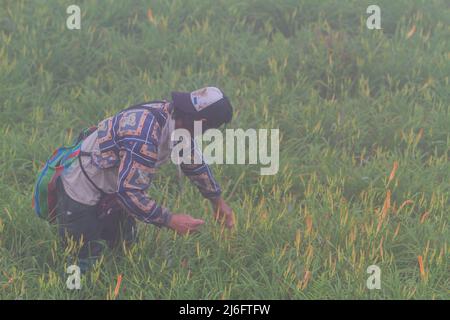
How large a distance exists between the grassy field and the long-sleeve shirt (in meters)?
0.37

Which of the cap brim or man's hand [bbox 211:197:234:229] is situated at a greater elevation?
the cap brim

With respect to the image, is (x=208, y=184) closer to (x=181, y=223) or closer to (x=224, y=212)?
(x=224, y=212)

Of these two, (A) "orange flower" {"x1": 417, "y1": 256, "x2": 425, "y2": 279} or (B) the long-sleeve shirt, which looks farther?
(A) "orange flower" {"x1": 417, "y1": 256, "x2": 425, "y2": 279}

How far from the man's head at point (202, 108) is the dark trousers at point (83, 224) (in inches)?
30.6

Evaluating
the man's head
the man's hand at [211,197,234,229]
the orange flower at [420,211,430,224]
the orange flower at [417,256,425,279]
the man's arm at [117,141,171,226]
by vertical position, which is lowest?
the orange flower at [417,256,425,279]

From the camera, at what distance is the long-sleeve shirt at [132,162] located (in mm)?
4398

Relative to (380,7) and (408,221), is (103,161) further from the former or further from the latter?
(380,7)

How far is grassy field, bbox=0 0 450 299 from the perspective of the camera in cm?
476

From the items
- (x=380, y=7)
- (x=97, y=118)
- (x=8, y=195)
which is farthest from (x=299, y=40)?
(x=8, y=195)

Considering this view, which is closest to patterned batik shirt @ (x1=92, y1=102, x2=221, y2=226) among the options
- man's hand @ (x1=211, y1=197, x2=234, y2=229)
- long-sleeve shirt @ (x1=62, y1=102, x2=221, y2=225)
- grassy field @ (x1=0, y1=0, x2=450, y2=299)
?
long-sleeve shirt @ (x1=62, y1=102, x2=221, y2=225)

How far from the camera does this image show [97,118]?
6773mm

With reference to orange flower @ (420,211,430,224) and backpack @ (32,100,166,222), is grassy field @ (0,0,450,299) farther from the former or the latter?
backpack @ (32,100,166,222)

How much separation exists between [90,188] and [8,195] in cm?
96

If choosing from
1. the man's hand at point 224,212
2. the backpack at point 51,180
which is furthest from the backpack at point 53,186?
the man's hand at point 224,212
